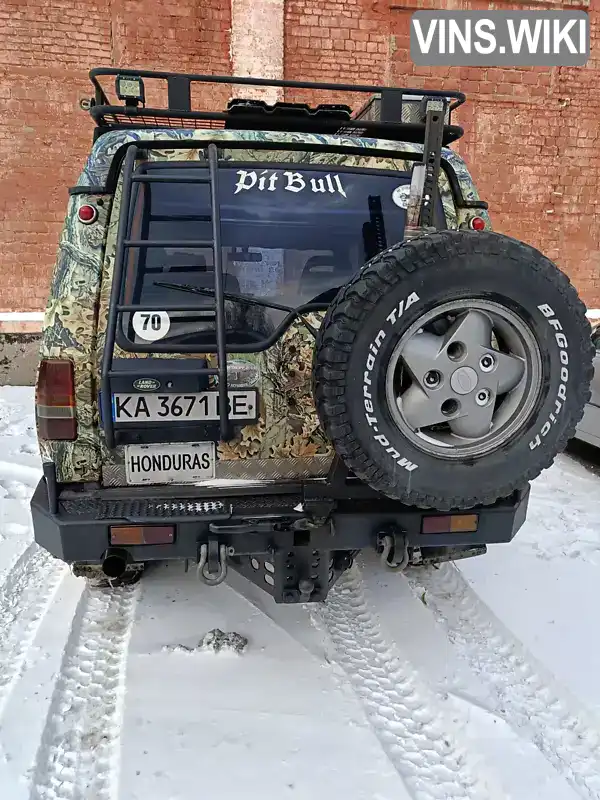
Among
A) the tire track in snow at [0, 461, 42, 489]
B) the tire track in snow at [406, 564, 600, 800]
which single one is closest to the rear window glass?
the tire track in snow at [406, 564, 600, 800]

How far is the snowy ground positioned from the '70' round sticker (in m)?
1.50

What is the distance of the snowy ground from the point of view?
7.06 feet

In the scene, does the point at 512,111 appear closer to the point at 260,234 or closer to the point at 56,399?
the point at 260,234

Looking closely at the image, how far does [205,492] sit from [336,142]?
1.63 meters

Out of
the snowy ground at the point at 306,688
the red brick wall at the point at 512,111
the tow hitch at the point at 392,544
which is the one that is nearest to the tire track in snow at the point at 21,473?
the snowy ground at the point at 306,688

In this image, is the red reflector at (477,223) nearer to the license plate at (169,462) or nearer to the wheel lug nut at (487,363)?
the wheel lug nut at (487,363)

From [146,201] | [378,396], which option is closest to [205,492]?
[378,396]

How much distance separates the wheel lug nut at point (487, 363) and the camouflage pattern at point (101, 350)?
2.30 feet

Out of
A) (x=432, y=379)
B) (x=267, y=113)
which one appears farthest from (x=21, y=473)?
(x=432, y=379)

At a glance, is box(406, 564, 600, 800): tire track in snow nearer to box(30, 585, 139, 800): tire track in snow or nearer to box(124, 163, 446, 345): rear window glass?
box(30, 585, 139, 800): tire track in snow

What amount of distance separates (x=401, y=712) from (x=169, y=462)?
143 cm

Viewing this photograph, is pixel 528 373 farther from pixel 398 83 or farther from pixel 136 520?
pixel 398 83

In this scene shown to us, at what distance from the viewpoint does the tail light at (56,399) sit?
2355mm

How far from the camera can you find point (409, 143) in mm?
2803
